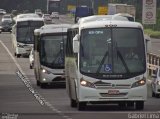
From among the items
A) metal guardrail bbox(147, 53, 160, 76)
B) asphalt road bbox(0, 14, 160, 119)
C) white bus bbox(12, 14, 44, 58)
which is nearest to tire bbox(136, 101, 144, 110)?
asphalt road bbox(0, 14, 160, 119)

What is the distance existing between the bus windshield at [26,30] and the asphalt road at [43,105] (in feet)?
61.2

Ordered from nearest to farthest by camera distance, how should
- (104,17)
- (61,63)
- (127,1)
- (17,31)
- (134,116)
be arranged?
(134,116) → (104,17) → (61,63) → (17,31) → (127,1)

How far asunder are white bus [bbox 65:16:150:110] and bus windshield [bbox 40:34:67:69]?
11.9 metres

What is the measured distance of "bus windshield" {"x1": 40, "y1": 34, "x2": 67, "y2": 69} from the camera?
125 feet

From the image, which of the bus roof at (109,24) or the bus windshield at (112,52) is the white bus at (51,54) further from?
the bus windshield at (112,52)

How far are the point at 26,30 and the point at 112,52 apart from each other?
41.0m

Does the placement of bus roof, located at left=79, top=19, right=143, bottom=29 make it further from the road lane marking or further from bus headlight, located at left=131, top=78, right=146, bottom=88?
the road lane marking

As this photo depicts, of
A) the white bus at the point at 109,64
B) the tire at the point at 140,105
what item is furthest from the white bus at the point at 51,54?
the tire at the point at 140,105

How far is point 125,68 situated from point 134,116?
112 inches

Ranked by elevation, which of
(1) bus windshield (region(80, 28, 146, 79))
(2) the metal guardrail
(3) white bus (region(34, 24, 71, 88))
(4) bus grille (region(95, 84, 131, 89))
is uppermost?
(1) bus windshield (region(80, 28, 146, 79))

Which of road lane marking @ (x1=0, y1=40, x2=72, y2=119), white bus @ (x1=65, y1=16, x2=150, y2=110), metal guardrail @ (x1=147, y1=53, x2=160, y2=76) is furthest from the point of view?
metal guardrail @ (x1=147, y1=53, x2=160, y2=76)

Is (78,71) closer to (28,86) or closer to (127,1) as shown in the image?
(28,86)

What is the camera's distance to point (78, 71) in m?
25.4

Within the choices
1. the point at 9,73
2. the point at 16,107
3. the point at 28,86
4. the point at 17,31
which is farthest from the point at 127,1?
the point at 16,107
